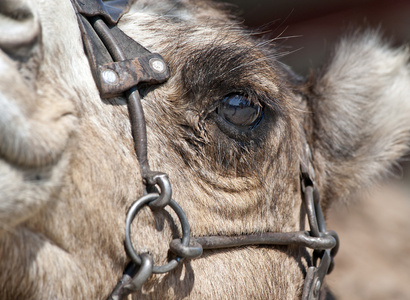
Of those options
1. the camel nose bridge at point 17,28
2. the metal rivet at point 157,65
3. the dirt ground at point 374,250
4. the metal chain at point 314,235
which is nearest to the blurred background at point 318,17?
the dirt ground at point 374,250

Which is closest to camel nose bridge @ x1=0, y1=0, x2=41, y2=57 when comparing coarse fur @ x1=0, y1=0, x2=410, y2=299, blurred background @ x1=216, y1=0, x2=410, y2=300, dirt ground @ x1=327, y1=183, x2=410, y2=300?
coarse fur @ x1=0, y1=0, x2=410, y2=299

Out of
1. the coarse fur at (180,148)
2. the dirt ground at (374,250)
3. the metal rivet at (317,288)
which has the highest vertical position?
the coarse fur at (180,148)

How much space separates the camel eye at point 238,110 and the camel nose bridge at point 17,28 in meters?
0.80

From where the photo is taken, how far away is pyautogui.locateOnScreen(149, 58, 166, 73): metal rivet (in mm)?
1913

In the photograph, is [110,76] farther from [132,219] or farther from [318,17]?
[318,17]

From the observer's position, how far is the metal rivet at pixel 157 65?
1.91m

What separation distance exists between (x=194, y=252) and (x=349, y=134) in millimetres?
1310

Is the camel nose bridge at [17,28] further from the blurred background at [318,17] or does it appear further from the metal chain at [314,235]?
the blurred background at [318,17]

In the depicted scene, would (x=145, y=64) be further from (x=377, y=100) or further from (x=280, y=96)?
(x=377, y=100)

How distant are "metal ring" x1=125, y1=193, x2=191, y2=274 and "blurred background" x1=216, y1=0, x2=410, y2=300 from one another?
1.19 metres

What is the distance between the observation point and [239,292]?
2.02 meters

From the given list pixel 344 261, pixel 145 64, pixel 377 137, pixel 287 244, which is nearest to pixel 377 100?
pixel 377 137

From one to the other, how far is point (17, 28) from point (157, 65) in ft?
2.12

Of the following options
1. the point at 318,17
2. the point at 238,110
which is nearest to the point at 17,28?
the point at 238,110
